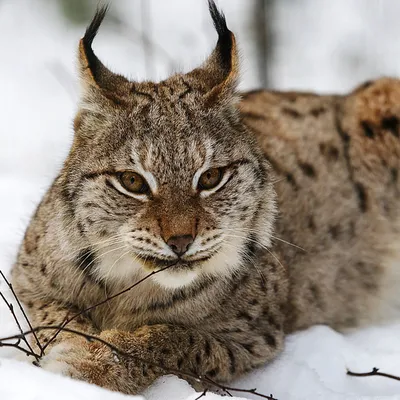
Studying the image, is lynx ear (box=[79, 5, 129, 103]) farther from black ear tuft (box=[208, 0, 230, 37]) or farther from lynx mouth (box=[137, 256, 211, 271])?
lynx mouth (box=[137, 256, 211, 271])

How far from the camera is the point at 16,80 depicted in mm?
11602

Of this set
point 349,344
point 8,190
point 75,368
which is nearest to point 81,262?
point 75,368

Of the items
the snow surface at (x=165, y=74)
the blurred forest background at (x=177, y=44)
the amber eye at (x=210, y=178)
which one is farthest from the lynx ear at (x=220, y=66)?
the blurred forest background at (x=177, y=44)

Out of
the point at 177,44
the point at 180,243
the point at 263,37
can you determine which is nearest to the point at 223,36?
the point at 180,243

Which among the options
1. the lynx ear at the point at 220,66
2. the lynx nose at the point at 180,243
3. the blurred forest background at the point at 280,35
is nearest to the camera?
the lynx nose at the point at 180,243

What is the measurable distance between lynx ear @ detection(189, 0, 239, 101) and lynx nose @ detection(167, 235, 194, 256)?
2.86ft

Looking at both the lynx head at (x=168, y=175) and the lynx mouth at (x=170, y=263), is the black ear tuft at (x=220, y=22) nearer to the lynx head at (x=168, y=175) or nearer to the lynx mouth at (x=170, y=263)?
the lynx head at (x=168, y=175)

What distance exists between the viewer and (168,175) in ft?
11.9

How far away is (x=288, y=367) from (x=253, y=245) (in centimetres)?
68

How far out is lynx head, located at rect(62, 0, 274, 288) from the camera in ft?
11.7

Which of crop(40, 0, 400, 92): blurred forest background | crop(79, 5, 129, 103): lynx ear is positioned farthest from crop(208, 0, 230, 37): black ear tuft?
crop(40, 0, 400, 92): blurred forest background

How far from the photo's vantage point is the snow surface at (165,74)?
A: 154 inches

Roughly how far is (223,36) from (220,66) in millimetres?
173

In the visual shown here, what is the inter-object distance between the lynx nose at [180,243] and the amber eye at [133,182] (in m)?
0.33
